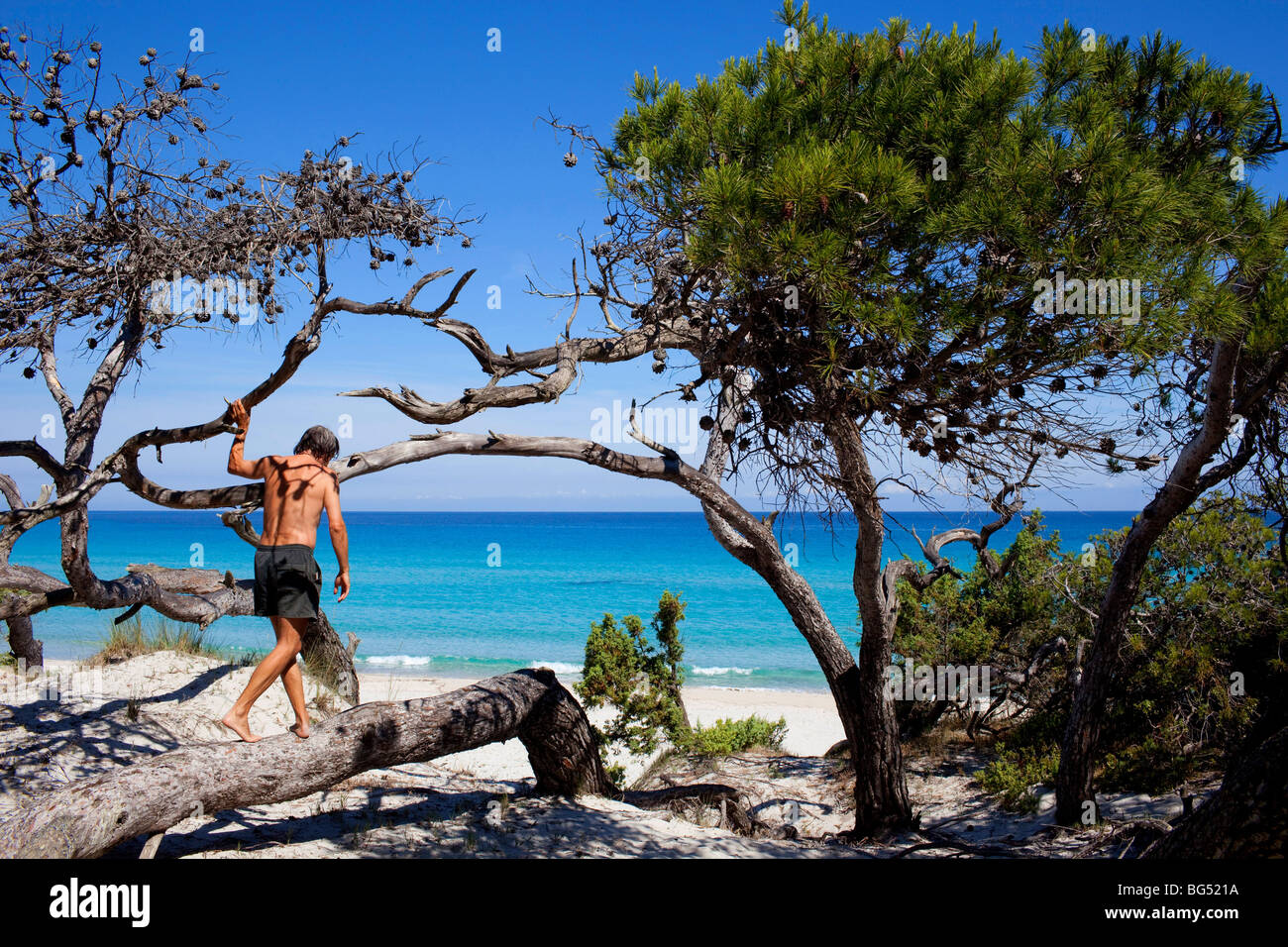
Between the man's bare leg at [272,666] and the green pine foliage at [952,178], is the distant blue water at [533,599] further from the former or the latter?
the man's bare leg at [272,666]

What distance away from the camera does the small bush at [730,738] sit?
923 cm

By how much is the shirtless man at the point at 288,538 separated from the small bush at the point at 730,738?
570cm

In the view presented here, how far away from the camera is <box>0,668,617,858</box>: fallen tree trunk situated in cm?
356

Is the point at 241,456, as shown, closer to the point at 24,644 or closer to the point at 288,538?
the point at 288,538

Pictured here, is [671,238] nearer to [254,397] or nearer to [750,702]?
[254,397]

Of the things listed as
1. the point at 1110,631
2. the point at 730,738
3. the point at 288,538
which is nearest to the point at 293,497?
the point at 288,538

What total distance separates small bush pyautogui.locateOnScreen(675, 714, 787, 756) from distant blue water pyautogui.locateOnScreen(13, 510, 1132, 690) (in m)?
2.79

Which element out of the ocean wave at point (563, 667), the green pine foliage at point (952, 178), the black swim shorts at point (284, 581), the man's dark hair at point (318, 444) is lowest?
the ocean wave at point (563, 667)

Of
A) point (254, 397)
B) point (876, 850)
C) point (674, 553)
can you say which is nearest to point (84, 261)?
point (254, 397)

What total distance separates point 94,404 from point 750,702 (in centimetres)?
1415

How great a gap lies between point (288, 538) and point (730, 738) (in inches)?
275

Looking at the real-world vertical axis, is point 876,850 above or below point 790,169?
below

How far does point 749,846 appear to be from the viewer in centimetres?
511

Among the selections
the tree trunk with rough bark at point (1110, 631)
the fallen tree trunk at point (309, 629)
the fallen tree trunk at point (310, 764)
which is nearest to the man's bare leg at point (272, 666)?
the fallen tree trunk at point (310, 764)
